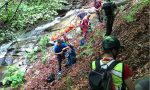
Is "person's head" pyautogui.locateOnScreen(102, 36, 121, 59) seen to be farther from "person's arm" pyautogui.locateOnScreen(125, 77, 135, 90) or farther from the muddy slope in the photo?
the muddy slope

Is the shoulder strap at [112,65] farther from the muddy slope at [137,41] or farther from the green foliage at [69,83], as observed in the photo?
the green foliage at [69,83]

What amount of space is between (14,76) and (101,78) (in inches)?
573

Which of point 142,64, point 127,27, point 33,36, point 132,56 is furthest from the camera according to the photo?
point 33,36

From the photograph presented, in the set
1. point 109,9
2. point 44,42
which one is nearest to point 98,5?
point 44,42

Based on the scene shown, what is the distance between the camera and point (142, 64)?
28.5 feet

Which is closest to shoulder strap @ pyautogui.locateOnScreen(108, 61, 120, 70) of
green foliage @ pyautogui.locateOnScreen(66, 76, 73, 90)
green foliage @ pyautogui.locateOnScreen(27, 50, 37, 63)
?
green foliage @ pyautogui.locateOnScreen(66, 76, 73, 90)

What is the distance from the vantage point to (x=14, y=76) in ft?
60.7

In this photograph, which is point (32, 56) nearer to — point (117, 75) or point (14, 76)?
point (14, 76)

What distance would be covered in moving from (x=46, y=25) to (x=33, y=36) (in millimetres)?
1602

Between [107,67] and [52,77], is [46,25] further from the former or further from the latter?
[107,67]

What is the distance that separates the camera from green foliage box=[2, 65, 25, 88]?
1817cm

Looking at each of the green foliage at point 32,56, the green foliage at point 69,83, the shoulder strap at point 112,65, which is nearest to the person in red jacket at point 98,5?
the green foliage at point 32,56

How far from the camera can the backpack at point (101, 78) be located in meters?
4.47

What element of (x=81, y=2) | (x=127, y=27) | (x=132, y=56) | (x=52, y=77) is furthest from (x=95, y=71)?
(x=81, y=2)
